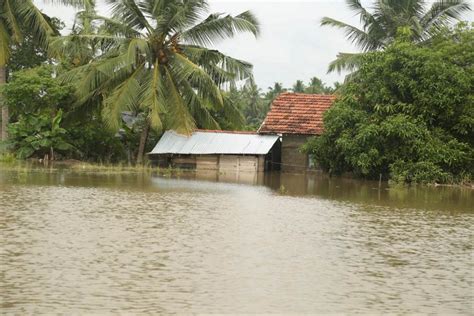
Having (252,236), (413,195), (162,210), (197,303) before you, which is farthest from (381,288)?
(413,195)

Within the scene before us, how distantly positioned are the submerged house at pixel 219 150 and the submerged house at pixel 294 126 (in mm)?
453

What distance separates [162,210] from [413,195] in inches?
321

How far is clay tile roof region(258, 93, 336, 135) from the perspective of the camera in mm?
28062

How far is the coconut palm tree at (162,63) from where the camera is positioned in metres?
25.0

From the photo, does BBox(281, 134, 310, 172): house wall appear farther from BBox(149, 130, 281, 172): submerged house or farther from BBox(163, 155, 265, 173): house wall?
BBox(163, 155, 265, 173): house wall

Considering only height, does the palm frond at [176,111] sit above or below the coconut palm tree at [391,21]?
below

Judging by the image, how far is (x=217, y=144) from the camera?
27688 millimetres

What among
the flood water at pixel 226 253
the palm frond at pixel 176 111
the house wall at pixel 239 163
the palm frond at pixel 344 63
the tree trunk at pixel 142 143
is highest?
the palm frond at pixel 344 63

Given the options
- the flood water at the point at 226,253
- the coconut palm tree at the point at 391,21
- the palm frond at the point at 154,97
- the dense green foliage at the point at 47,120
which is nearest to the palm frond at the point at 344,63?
the coconut palm tree at the point at 391,21

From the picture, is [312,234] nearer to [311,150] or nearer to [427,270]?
[427,270]

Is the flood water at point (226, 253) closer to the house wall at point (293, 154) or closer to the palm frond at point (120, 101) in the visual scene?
the palm frond at point (120, 101)

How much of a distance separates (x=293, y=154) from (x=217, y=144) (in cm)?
325

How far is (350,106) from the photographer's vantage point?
24578 mm

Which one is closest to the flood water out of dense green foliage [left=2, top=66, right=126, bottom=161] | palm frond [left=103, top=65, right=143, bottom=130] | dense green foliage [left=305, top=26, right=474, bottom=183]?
dense green foliage [left=305, top=26, right=474, bottom=183]
